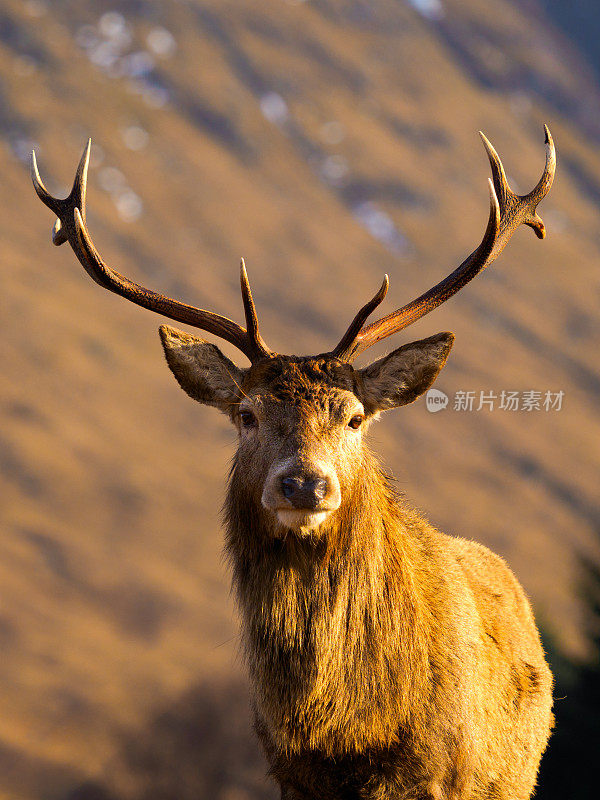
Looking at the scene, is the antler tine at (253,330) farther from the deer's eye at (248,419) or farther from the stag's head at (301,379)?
the deer's eye at (248,419)

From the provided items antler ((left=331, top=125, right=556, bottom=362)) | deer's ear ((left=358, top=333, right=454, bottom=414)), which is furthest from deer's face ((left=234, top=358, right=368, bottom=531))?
antler ((left=331, top=125, right=556, bottom=362))

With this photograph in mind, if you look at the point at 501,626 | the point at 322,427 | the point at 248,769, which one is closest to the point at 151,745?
the point at 248,769

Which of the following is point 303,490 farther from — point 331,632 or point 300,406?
point 331,632

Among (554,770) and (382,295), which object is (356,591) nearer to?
(382,295)

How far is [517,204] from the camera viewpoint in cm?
448

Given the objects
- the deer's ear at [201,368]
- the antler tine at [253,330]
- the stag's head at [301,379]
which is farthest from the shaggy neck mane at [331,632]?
the antler tine at [253,330]

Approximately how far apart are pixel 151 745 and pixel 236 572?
48.1 ft

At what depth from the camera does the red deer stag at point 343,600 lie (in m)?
3.36

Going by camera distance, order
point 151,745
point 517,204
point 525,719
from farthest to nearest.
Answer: point 151,745, point 517,204, point 525,719

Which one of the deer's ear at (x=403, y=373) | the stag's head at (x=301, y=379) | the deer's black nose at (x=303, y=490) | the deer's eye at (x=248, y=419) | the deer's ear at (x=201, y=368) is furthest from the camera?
the deer's ear at (x=201, y=368)

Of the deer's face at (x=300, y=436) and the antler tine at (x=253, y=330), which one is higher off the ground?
the antler tine at (x=253, y=330)

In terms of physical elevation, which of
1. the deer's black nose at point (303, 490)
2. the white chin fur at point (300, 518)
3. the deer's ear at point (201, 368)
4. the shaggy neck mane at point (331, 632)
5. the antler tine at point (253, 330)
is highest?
the antler tine at point (253, 330)

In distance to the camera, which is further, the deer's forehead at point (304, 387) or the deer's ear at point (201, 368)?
the deer's ear at point (201, 368)

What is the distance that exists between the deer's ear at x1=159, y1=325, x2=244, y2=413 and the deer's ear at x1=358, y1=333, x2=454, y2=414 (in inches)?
23.5
